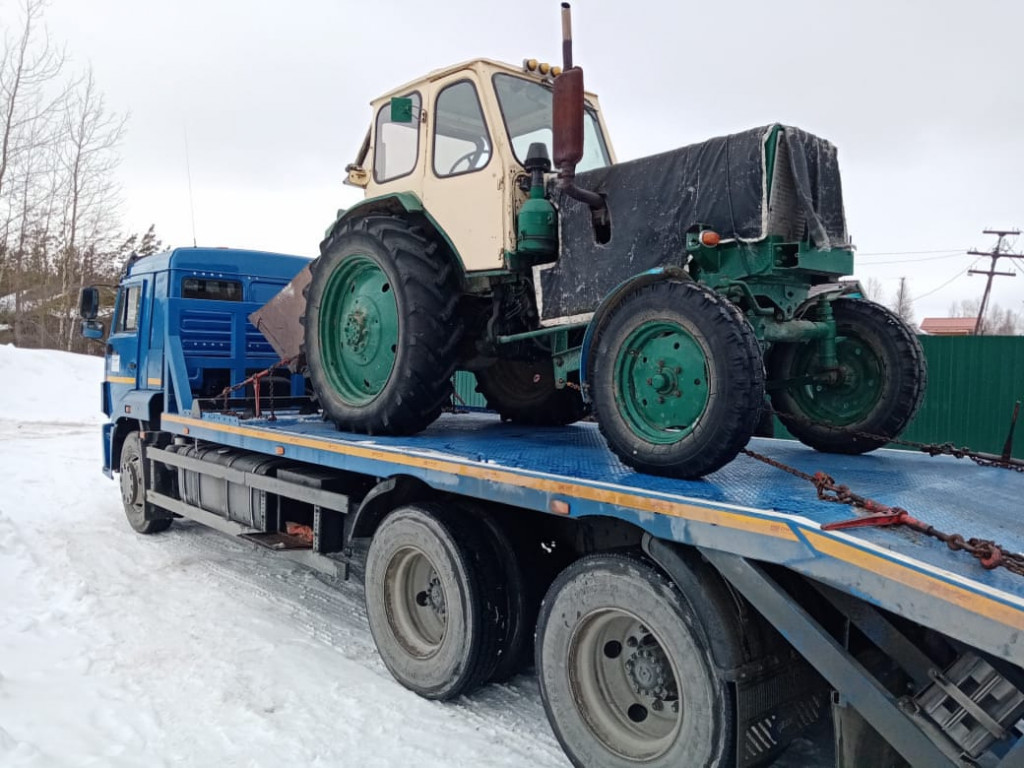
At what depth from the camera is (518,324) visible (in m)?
5.00

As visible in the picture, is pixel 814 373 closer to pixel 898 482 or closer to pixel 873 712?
pixel 898 482

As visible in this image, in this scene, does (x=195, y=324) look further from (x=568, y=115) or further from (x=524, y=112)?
(x=568, y=115)

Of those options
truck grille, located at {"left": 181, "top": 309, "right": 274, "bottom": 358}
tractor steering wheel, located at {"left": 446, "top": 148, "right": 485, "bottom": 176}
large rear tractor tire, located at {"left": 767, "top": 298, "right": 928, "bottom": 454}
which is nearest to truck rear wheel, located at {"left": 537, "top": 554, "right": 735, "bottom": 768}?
large rear tractor tire, located at {"left": 767, "top": 298, "right": 928, "bottom": 454}

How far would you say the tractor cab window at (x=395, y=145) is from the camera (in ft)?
17.2

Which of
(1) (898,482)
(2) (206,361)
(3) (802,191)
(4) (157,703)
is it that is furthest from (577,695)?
(2) (206,361)

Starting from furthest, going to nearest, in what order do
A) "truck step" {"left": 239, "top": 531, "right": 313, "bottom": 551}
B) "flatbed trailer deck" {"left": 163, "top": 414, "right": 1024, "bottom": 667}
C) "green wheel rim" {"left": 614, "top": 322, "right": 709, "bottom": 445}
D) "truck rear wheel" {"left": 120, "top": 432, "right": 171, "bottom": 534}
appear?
"truck rear wheel" {"left": 120, "top": 432, "right": 171, "bottom": 534}
"truck step" {"left": 239, "top": 531, "right": 313, "bottom": 551}
"green wheel rim" {"left": 614, "top": 322, "right": 709, "bottom": 445}
"flatbed trailer deck" {"left": 163, "top": 414, "right": 1024, "bottom": 667}

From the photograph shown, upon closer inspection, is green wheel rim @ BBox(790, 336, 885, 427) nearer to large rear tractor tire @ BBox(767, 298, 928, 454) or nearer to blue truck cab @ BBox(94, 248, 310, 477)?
large rear tractor tire @ BBox(767, 298, 928, 454)

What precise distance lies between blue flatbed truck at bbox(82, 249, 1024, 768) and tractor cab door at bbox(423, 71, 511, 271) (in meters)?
1.25

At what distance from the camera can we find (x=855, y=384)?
4.60m

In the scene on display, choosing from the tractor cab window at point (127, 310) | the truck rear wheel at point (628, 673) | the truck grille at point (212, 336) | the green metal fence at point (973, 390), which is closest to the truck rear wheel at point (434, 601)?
the truck rear wheel at point (628, 673)

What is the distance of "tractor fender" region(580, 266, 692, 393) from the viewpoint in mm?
3477

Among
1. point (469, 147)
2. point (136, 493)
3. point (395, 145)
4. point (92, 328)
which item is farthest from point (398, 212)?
point (92, 328)

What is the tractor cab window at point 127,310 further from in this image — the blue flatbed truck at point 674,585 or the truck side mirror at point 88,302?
the blue flatbed truck at point 674,585

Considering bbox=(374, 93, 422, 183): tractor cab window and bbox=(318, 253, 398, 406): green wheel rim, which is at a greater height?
bbox=(374, 93, 422, 183): tractor cab window
